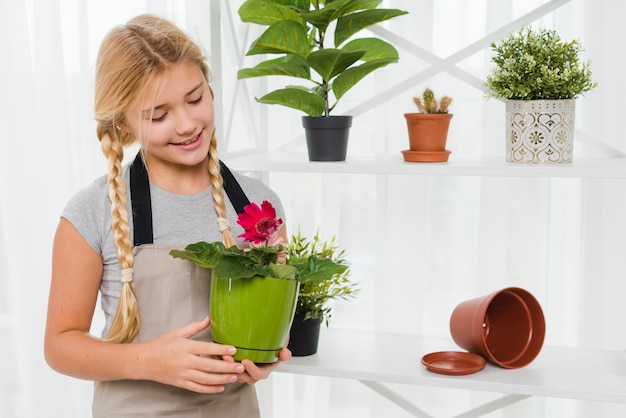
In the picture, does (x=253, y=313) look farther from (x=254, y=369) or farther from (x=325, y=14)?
(x=325, y=14)

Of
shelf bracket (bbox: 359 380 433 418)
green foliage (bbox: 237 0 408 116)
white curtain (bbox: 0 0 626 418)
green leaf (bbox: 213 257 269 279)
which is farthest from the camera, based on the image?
shelf bracket (bbox: 359 380 433 418)

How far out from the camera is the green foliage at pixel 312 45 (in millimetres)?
1507

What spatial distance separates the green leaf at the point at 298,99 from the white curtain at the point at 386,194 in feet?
0.51

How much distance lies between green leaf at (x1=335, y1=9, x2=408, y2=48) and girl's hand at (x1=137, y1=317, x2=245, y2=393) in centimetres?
64

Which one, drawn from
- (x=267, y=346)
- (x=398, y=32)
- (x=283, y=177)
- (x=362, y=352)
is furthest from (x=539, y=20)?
(x=267, y=346)

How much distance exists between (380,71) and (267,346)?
2.74 feet

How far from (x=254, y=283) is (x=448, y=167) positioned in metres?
0.48

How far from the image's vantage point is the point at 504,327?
1655 millimetres

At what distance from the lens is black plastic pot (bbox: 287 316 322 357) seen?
1613 mm

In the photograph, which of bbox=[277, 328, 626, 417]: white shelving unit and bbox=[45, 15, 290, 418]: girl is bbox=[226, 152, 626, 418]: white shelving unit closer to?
bbox=[277, 328, 626, 417]: white shelving unit

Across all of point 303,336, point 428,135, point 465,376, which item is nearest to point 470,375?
point 465,376

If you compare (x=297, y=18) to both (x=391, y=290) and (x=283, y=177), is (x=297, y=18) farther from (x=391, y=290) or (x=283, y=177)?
(x=391, y=290)

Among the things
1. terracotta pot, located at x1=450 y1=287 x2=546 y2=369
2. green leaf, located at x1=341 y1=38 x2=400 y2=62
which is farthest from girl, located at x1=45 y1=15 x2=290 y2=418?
terracotta pot, located at x1=450 y1=287 x2=546 y2=369

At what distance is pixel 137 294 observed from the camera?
1.35 m
